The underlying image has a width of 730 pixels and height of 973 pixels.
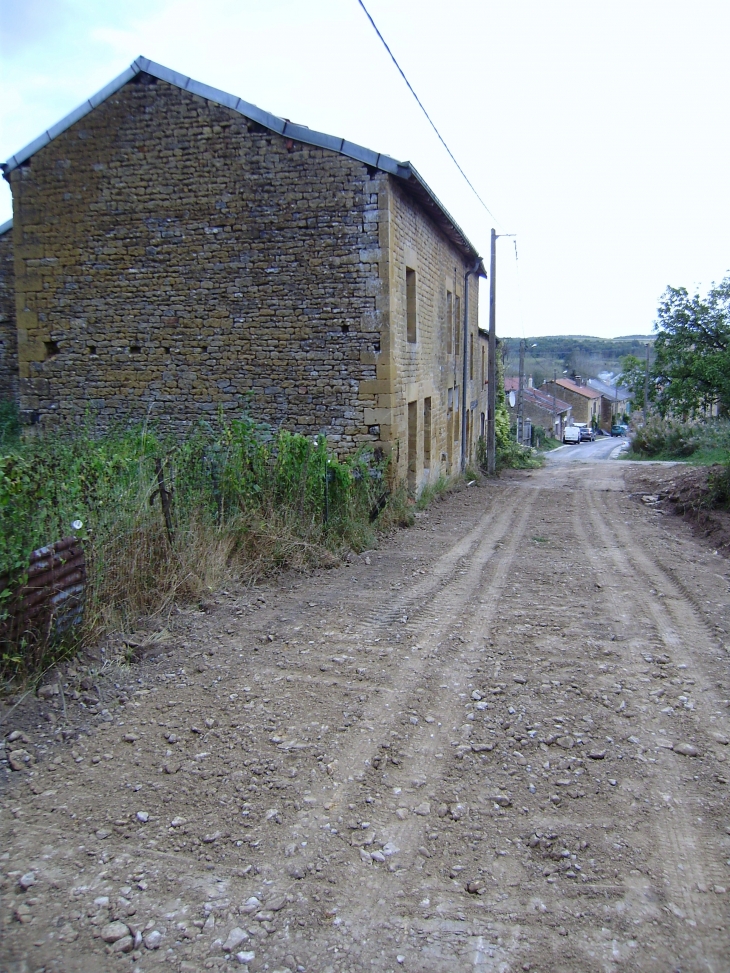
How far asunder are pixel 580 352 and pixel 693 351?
94320mm

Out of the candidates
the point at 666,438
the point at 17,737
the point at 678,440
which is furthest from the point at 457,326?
the point at 17,737

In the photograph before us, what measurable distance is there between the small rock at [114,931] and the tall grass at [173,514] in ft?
6.53

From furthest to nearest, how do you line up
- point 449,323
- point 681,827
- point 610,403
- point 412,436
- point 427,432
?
point 610,403 → point 449,323 → point 427,432 → point 412,436 → point 681,827

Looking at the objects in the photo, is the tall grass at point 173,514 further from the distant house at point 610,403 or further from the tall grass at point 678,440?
the distant house at point 610,403

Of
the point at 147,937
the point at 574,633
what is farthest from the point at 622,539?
the point at 147,937

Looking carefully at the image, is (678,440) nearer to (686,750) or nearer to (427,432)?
(427,432)

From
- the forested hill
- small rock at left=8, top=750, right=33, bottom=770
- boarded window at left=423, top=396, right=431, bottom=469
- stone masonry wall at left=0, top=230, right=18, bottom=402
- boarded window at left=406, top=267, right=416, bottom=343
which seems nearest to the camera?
small rock at left=8, top=750, right=33, bottom=770

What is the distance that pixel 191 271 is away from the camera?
36.0 ft

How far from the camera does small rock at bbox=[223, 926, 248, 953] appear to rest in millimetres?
2672

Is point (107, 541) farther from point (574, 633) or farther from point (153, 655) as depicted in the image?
point (574, 633)

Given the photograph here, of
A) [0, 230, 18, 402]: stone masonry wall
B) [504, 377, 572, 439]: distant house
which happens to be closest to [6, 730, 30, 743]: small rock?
[0, 230, 18, 402]: stone masonry wall

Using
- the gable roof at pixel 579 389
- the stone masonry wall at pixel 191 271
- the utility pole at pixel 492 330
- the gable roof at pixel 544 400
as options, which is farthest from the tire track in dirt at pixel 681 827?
the gable roof at pixel 579 389

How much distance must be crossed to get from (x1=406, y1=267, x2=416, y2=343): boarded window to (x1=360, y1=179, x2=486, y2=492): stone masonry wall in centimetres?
11

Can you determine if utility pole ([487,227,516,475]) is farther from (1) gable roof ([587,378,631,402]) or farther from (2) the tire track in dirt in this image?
(1) gable roof ([587,378,631,402])
